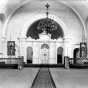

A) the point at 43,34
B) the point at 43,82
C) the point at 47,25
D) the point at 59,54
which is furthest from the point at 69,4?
the point at 43,82

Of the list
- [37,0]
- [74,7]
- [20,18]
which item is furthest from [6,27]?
[74,7]

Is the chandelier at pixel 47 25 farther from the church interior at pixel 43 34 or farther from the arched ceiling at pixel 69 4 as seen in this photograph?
the arched ceiling at pixel 69 4

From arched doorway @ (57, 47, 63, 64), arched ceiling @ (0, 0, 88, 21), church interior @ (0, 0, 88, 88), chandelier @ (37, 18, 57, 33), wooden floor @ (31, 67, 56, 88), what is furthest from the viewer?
arched doorway @ (57, 47, 63, 64)

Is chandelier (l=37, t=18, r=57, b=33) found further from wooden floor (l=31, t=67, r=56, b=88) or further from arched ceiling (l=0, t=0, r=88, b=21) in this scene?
wooden floor (l=31, t=67, r=56, b=88)

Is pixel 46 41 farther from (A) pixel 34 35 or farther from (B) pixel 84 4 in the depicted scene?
(B) pixel 84 4

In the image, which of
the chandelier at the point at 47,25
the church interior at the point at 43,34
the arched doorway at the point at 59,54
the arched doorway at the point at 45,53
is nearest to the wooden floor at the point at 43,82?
the chandelier at the point at 47,25

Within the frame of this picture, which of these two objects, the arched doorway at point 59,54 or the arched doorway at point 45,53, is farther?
the arched doorway at point 45,53

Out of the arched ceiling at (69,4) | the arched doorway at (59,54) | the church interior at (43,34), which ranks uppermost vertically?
the arched ceiling at (69,4)

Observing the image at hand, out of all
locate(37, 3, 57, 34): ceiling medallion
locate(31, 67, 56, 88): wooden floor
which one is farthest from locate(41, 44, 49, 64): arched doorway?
locate(31, 67, 56, 88): wooden floor

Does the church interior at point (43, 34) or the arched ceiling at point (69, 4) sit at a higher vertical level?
the arched ceiling at point (69, 4)

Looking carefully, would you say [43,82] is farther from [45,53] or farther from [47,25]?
[45,53]

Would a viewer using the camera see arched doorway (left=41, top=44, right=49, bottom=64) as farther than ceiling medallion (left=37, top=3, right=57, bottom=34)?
Yes

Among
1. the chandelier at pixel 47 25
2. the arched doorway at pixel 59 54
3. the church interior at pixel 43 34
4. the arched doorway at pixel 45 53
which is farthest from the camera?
the arched doorway at pixel 45 53

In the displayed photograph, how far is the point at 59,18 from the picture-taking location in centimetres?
2406
